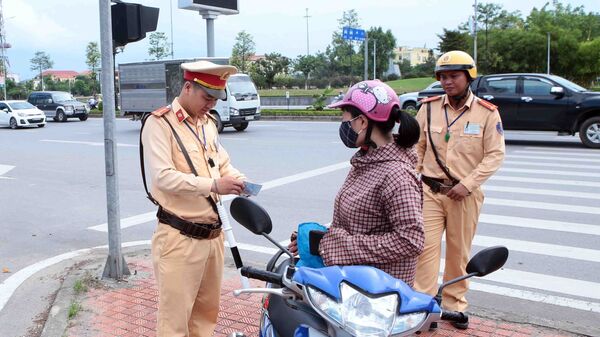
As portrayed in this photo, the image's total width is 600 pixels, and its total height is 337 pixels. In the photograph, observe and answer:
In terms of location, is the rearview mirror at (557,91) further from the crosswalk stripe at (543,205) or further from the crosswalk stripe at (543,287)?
the crosswalk stripe at (543,287)

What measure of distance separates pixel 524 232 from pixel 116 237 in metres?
4.58

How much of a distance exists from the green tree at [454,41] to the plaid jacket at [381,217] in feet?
191

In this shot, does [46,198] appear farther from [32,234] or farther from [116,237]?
[116,237]

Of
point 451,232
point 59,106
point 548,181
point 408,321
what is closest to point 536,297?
point 451,232

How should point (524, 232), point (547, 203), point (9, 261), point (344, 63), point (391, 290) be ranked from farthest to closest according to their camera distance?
point (344, 63) < point (547, 203) < point (524, 232) < point (9, 261) < point (391, 290)

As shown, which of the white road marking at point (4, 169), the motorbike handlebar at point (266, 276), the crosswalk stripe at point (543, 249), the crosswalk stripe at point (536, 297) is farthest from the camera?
the white road marking at point (4, 169)

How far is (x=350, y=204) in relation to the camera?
233 cm

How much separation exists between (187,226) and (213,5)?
13.6m

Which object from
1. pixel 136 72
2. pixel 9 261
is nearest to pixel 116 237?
pixel 9 261

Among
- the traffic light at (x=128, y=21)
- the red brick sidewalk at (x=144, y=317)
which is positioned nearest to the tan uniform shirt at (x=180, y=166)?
the red brick sidewalk at (x=144, y=317)

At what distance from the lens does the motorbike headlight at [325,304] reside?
176cm

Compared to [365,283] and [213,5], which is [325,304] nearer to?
[365,283]

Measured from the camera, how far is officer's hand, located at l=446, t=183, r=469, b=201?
12.5 feet

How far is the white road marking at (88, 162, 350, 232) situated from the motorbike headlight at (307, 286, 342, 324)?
6.04m
